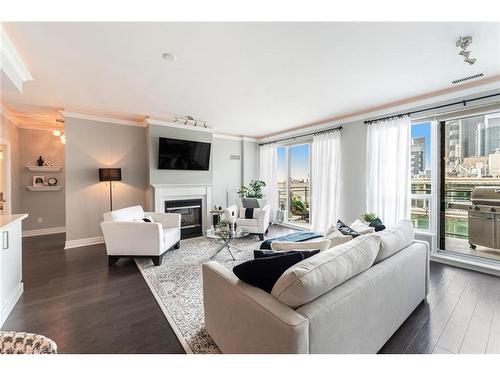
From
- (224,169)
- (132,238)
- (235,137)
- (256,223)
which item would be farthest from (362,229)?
(235,137)

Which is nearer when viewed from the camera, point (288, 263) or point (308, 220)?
point (288, 263)

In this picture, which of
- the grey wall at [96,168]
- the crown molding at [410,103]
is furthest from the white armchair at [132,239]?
the crown molding at [410,103]

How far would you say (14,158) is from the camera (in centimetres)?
459

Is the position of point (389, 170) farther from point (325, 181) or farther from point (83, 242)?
point (83, 242)

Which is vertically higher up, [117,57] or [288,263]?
[117,57]

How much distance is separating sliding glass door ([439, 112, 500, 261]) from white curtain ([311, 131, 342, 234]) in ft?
5.43

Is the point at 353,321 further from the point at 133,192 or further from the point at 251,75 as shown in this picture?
the point at 133,192

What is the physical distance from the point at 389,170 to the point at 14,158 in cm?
725

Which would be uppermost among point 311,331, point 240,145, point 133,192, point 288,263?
point 240,145

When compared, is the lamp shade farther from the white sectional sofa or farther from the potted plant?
the white sectional sofa
